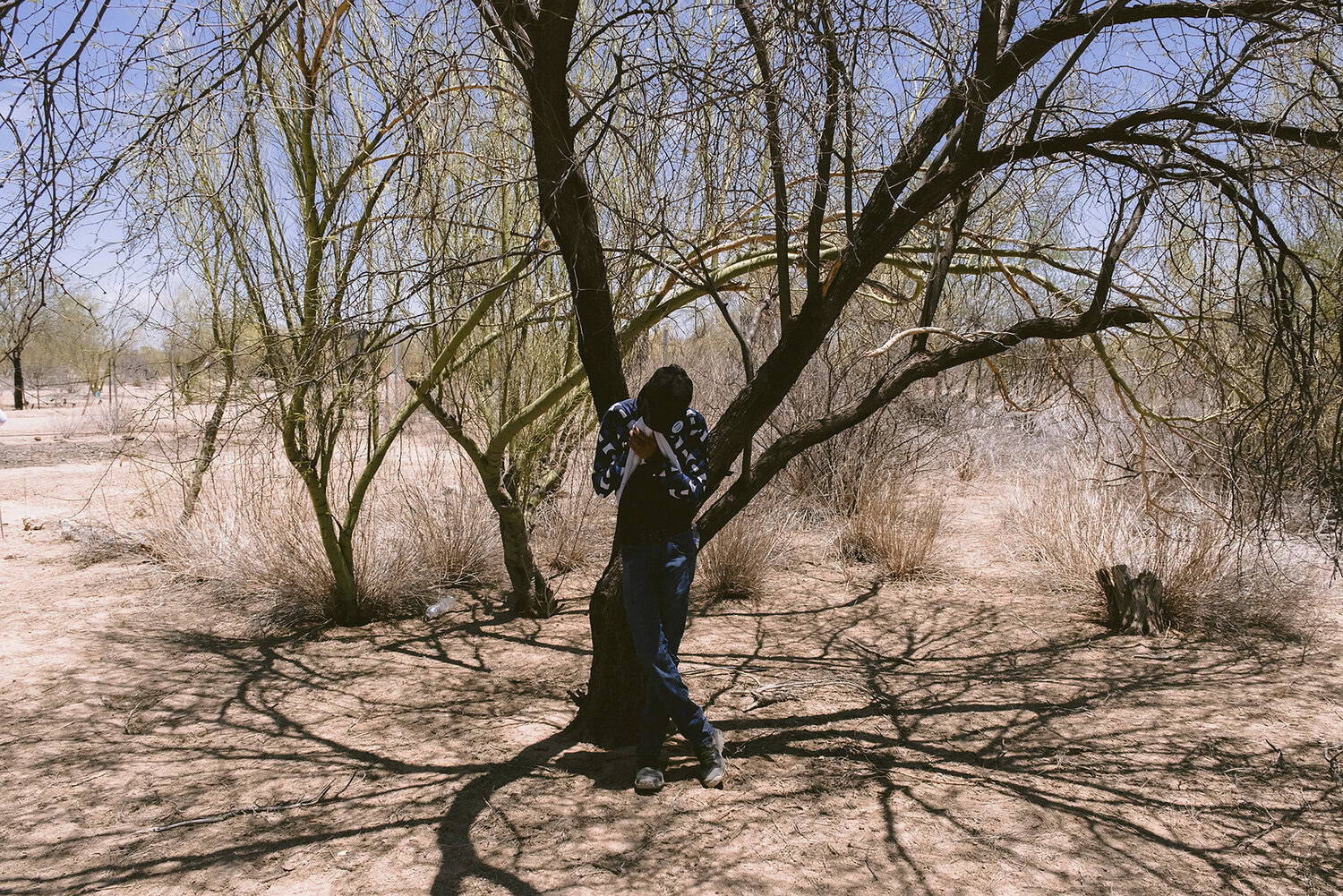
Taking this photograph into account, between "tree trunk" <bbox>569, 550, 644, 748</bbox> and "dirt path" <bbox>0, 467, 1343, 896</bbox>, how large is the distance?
0.16m

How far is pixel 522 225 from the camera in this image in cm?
737

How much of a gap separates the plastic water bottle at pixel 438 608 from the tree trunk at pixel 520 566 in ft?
1.78

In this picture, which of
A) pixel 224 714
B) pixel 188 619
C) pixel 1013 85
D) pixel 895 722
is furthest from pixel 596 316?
pixel 188 619

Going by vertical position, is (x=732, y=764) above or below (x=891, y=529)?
below

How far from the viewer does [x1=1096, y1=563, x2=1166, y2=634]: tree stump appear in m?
6.30

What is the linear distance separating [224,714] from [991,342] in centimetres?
448

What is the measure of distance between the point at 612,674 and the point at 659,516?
3.31 feet

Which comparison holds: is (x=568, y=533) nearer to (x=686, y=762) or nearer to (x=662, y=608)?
(x=686, y=762)

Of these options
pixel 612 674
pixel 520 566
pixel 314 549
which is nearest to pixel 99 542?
pixel 314 549

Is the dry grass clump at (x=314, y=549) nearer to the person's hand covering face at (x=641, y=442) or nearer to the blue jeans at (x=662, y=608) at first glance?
the blue jeans at (x=662, y=608)

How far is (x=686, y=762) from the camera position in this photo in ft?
13.7

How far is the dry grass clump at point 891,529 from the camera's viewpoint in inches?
314

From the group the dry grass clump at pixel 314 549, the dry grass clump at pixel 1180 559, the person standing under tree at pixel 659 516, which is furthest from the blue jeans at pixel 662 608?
the dry grass clump at pixel 314 549

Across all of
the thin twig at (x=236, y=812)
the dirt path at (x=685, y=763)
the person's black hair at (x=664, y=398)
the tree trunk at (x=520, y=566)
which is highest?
the person's black hair at (x=664, y=398)
